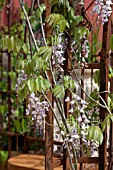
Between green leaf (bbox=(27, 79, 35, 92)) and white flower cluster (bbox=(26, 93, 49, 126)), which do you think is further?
white flower cluster (bbox=(26, 93, 49, 126))

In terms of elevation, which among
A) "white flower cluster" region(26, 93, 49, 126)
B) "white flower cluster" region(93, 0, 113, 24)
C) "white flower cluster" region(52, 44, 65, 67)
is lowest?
"white flower cluster" region(26, 93, 49, 126)

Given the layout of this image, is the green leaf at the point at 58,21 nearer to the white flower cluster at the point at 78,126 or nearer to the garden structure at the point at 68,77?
the garden structure at the point at 68,77

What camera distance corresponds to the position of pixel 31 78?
1.59 m

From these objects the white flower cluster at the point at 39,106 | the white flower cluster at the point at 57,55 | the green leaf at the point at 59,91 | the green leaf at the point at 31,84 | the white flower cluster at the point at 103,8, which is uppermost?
the white flower cluster at the point at 103,8

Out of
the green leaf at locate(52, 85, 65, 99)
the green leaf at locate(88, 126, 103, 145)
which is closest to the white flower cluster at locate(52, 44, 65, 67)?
the green leaf at locate(52, 85, 65, 99)

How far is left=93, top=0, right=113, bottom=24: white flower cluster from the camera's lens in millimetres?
1581

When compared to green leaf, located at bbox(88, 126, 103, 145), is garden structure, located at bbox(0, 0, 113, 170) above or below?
above

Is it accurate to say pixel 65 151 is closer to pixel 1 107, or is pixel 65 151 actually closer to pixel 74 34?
pixel 74 34

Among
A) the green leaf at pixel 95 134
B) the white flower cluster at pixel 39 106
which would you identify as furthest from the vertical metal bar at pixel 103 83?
the white flower cluster at pixel 39 106

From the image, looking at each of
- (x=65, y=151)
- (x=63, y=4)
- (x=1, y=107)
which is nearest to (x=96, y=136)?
(x=65, y=151)

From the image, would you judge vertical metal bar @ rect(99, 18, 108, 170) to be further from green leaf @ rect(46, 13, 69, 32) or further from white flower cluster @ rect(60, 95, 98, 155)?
green leaf @ rect(46, 13, 69, 32)

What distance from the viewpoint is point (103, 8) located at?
1587 mm

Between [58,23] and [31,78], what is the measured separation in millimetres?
242

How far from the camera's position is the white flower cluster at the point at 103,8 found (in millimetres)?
1581
